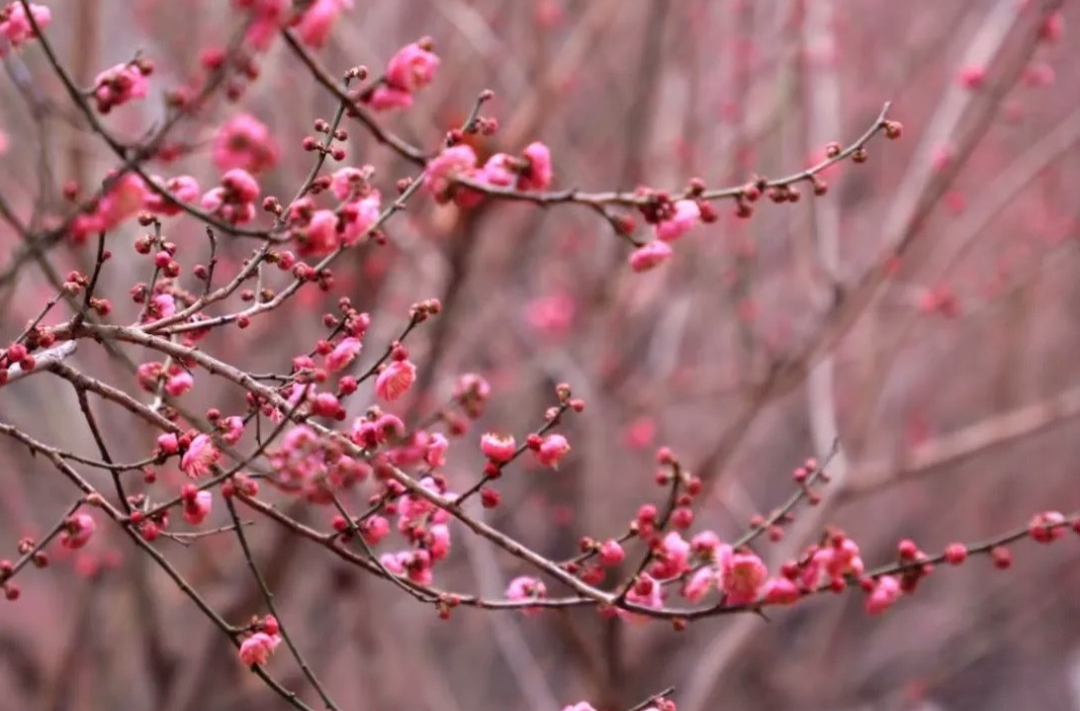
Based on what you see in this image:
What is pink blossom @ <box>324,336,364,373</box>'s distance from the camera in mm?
1355

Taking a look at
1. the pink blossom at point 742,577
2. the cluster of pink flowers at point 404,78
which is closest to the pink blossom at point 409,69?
the cluster of pink flowers at point 404,78

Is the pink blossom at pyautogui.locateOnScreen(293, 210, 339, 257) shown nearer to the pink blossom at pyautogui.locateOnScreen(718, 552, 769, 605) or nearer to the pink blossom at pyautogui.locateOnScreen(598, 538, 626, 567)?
the pink blossom at pyautogui.locateOnScreen(598, 538, 626, 567)

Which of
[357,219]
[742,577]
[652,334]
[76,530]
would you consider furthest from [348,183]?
[652,334]

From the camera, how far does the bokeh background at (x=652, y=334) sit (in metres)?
3.82

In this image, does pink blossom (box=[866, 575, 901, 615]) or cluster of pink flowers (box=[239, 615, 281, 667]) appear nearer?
cluster of pink flowers (box=[239, 615, 281, 667])

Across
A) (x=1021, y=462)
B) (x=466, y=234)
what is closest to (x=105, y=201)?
(x=466, y=234)

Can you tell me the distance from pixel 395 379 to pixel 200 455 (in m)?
0.23

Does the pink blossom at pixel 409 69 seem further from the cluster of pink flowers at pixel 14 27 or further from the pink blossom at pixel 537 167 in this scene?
the cluster of pink flowers at pixel 14 27

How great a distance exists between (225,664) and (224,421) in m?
2.82

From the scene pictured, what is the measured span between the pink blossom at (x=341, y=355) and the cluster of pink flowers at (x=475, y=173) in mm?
193

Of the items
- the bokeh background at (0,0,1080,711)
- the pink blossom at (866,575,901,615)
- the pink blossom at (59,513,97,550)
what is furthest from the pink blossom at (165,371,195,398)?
the bokeh background at (0,0,1080,711)

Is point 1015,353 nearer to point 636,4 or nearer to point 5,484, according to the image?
point 636,4

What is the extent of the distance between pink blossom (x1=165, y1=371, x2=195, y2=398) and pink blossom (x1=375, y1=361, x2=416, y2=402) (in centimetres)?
29

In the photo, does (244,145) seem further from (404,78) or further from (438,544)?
(438,544)
